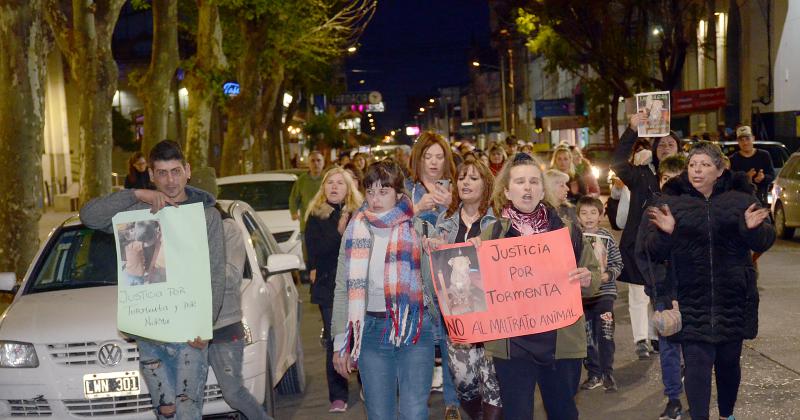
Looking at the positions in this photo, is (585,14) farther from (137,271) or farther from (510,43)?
(510,43)

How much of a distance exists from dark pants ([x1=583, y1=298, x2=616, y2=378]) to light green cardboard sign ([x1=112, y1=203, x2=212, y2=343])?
12.1ft

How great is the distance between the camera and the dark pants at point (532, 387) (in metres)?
5.41

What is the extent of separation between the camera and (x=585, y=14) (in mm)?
38938

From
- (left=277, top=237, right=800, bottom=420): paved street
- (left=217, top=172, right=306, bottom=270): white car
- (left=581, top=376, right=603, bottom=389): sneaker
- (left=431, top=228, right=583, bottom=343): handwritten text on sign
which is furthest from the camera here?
(left=217, top=172, right=306, bottom=270): white car

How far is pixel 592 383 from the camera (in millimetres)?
8453

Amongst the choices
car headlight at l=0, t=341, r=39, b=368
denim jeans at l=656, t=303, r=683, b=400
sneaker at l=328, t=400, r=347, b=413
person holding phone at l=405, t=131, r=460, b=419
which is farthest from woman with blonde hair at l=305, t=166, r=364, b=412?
denim jeans at l=656, t=303, r=683, b=400

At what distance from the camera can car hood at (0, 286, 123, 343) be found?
6.67 metres

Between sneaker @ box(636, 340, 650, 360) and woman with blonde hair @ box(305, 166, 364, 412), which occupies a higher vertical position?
woman with blonde hair @ box(305, 166, 364, 412)

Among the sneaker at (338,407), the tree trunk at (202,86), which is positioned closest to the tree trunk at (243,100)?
the tree trunk at (202,86)

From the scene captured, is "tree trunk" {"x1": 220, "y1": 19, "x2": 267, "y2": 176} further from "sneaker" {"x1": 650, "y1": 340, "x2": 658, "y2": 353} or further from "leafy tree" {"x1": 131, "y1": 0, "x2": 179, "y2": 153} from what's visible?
"sneaker" {"x1": 650, "y1": 340, "x2": 658, "y2": 353}

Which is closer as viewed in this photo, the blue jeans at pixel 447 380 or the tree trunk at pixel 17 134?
the blue jeans at pixel 447 380

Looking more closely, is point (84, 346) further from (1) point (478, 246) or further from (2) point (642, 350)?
(2) point (642, 350)

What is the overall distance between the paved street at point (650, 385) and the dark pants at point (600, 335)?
20 centimetres

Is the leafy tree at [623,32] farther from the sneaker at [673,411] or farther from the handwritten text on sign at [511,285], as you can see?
the handwritten text on sign at [511,285]
